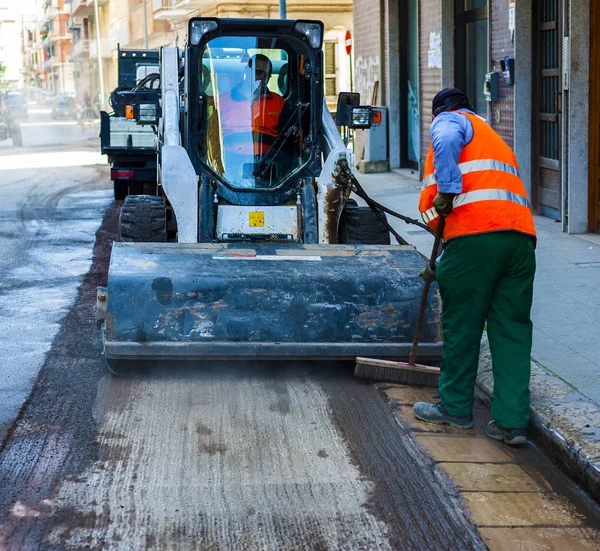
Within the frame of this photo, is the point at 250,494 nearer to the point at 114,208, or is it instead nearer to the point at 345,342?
the point at 345,342

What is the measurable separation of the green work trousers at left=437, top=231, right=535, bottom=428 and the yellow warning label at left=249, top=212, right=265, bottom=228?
→ 10.4 ft

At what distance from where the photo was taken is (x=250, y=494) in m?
4.77

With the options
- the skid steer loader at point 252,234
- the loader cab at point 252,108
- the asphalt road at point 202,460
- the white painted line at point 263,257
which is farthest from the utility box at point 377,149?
the white painted line at point 263,257

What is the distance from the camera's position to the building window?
32250mm

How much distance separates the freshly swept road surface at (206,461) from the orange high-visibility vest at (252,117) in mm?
2081

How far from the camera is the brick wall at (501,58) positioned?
13.6 m

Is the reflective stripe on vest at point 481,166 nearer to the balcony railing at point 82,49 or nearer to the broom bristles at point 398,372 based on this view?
the broom bristles at point 398,372

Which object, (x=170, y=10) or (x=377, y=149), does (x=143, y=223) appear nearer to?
(x=377, y=149)

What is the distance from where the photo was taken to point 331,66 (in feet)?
107

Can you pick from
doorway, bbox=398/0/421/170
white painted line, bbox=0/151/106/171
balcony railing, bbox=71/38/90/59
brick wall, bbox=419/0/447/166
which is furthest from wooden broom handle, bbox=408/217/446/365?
balcony railing, bbox=71/38/90/59

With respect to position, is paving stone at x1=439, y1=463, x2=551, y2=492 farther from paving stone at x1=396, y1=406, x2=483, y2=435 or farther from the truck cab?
the truck cab

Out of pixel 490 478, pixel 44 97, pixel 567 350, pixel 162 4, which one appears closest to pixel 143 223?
pixel 567 350

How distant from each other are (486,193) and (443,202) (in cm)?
22

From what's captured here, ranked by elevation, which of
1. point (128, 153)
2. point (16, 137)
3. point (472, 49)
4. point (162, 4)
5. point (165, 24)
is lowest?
point (128, 153)
